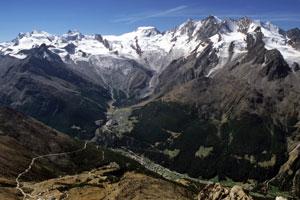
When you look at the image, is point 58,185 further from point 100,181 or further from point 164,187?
point 164,187

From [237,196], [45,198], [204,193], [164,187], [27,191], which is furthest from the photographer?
[164,187]

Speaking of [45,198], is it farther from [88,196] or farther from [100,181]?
[100,181]

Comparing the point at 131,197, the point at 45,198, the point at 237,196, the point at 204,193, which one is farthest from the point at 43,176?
the point at 237,196

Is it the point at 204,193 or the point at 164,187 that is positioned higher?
the point at 204,193

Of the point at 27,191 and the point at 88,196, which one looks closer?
the point at 88,196

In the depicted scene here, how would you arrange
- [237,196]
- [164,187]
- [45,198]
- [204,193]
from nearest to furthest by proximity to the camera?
[237,196] → [204,193] → [45,198] → [164,187]

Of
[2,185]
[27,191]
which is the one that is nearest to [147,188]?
[27,191]
